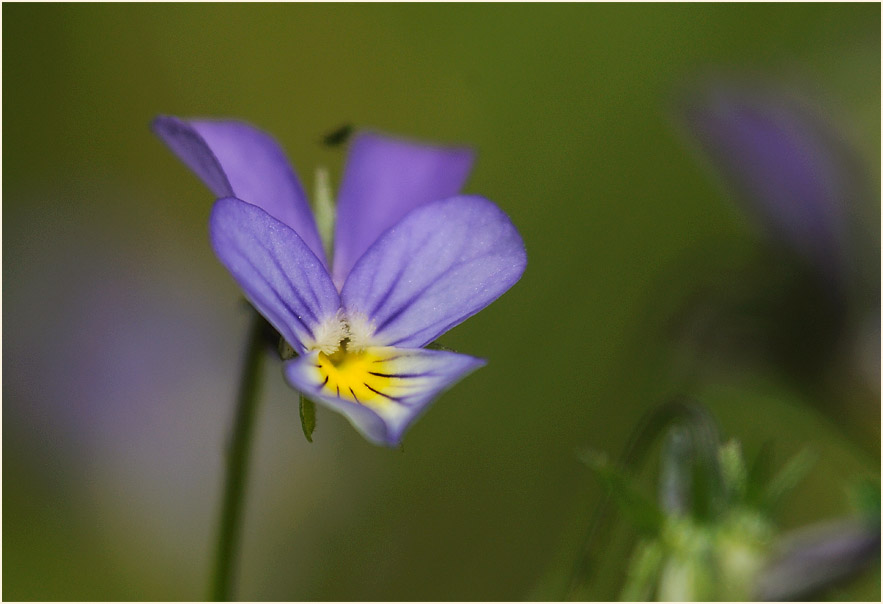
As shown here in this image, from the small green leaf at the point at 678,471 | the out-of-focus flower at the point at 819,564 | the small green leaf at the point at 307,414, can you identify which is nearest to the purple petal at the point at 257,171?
the small green leaf at the point at 307,414

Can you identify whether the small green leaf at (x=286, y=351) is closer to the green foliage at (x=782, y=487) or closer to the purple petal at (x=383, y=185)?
the purple petal at (x=383, y=185)

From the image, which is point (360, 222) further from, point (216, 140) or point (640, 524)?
point (640, 524)

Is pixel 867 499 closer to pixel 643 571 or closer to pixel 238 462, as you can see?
pixel 643 571

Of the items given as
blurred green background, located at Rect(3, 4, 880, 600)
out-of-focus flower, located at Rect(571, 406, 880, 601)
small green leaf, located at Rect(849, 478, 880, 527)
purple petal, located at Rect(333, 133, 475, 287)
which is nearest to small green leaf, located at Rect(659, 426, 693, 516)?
out-of-focus flower, located at Rect(571, 406, 880, 601)

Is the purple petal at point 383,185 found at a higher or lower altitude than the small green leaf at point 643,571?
higher

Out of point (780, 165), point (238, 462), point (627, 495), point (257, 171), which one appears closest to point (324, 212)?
point (257, 171)
